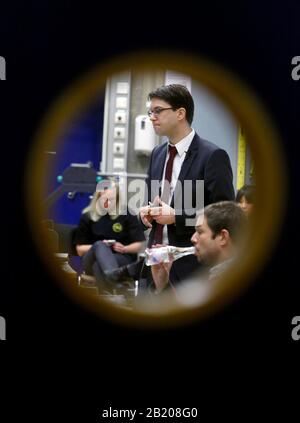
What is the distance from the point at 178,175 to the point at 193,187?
5cm

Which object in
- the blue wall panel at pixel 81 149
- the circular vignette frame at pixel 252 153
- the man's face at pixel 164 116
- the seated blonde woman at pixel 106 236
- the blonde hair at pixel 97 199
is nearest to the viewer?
the circular vignette frame at pixel 252 153

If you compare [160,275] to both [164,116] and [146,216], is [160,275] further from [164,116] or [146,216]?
[164,116]

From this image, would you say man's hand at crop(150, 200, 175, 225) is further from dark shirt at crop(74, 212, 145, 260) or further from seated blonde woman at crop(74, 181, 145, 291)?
dark shirt at crop(74, 212, 145, 260)

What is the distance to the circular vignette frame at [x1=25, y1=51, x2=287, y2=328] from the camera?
1140 mm

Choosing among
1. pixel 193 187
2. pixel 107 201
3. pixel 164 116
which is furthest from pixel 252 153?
pixel 107 201

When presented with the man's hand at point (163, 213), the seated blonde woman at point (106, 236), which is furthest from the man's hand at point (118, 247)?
the man's hand at point (163, 213)

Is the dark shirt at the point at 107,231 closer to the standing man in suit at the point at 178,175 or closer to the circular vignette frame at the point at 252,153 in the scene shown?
the standing man in suit at the point at 178,175

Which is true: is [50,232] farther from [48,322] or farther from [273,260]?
[273,260]

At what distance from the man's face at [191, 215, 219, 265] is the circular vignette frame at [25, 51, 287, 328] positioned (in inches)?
6.6

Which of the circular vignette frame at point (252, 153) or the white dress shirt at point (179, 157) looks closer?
the circular vignette frame at point (252, 153)

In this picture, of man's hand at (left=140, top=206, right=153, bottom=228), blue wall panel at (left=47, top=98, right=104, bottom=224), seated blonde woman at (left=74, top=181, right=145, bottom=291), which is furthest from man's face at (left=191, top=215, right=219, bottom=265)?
blue wall panel at (left=47, top=98, right=104, bottom=224)

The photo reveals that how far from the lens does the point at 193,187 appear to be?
1.39m

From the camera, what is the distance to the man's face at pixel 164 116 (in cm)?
146
